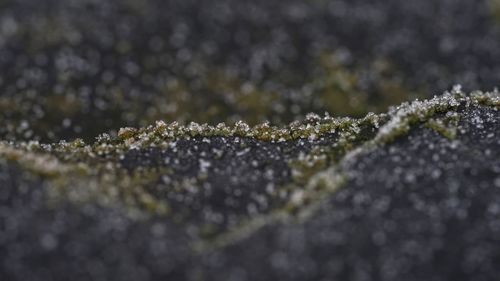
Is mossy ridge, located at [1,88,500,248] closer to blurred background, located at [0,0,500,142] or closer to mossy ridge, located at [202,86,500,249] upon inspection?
mossy ridge, located at [202,86,500,249]

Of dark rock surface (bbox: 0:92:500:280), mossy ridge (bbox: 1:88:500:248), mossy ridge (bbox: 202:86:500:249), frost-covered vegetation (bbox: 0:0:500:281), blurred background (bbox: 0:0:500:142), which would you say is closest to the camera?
dark rock surface (bbox: 0:92:500:280)

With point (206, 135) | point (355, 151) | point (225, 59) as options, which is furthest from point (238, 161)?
point (225, 59)

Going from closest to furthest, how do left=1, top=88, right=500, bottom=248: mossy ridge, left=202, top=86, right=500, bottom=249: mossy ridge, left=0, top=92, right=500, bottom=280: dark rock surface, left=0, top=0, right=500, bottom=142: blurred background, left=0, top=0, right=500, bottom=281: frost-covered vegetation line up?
left=0, top=92, right=500, bottom=280: dark rock surface
left=0, top=0, right=500, bottom=281: frost-covered vegetation
left=202, top=86, right=500, bottom=249: mossy ridge
left=1, top=88, right=500, bottom=248: mossy ridge
left=0, top=0, right=500, bottom=142: blurred background

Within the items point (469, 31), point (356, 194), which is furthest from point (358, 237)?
point (469, 31)

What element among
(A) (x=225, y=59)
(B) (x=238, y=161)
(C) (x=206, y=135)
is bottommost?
(B) (x=238, y=161)

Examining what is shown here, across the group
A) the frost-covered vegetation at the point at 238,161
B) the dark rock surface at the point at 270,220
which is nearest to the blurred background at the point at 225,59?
the frost-covered vegetation at the point at 238,161

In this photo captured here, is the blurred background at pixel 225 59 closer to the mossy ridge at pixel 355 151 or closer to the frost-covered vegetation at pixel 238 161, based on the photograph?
the frost-covered vegetation at pixel 238 161

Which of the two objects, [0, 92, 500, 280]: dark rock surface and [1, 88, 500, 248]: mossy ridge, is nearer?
[0, 92, 500, 280]: dark rock surface

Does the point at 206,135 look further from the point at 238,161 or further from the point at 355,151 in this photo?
the point at 355,151

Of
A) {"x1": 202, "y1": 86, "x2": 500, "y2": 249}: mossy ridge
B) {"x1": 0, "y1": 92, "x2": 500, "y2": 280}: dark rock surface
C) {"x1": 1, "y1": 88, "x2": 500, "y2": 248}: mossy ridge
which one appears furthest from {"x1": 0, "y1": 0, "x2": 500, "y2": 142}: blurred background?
{"x1": 0, "y1": 92, "x2": 500, "y2": 280}: dark rock surface
